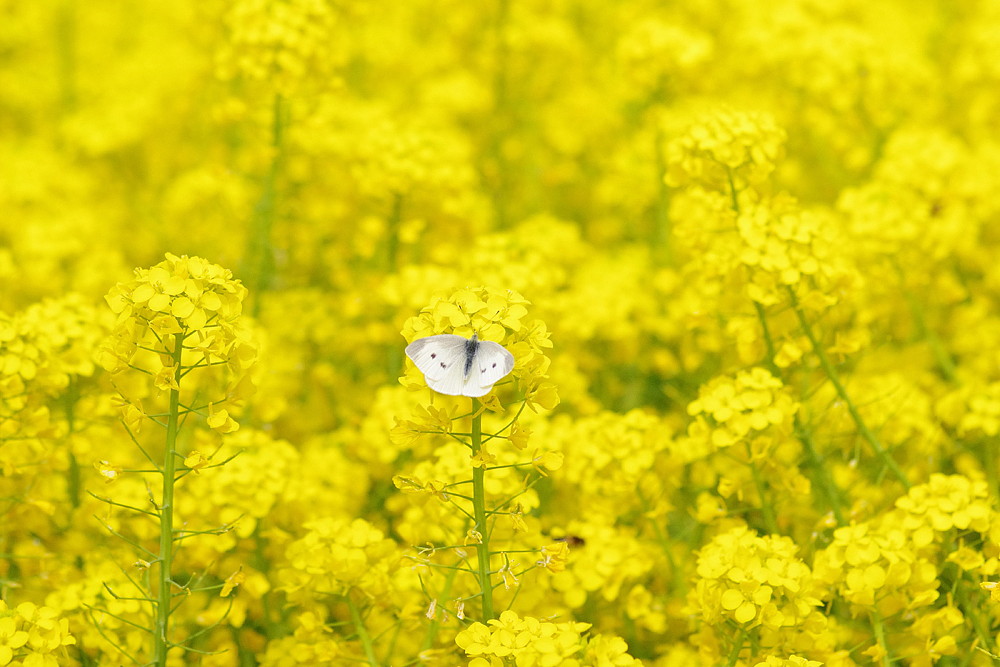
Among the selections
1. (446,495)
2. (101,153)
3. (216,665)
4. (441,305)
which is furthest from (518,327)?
(101,153)

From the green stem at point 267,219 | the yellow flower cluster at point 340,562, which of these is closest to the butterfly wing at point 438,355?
the yellow flower cluster at point 340,562

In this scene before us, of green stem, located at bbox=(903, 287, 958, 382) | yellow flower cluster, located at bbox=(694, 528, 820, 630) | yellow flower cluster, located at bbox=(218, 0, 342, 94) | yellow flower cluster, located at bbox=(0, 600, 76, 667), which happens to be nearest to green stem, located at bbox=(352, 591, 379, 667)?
yellow flower cluster, located at bbox=(0, 600, 76, 667)

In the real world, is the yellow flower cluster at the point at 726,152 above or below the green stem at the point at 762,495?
above

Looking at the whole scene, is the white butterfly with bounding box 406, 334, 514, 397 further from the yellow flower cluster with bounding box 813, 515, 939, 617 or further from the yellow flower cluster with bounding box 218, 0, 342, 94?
the yellow flower cluster with bounding box 218, 0, 342, 94

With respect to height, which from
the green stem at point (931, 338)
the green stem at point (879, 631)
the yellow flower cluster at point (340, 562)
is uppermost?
the green stem at point (931, 338)

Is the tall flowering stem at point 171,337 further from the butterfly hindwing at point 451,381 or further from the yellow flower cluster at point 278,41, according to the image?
the yellow flower cluster at point 278,41
